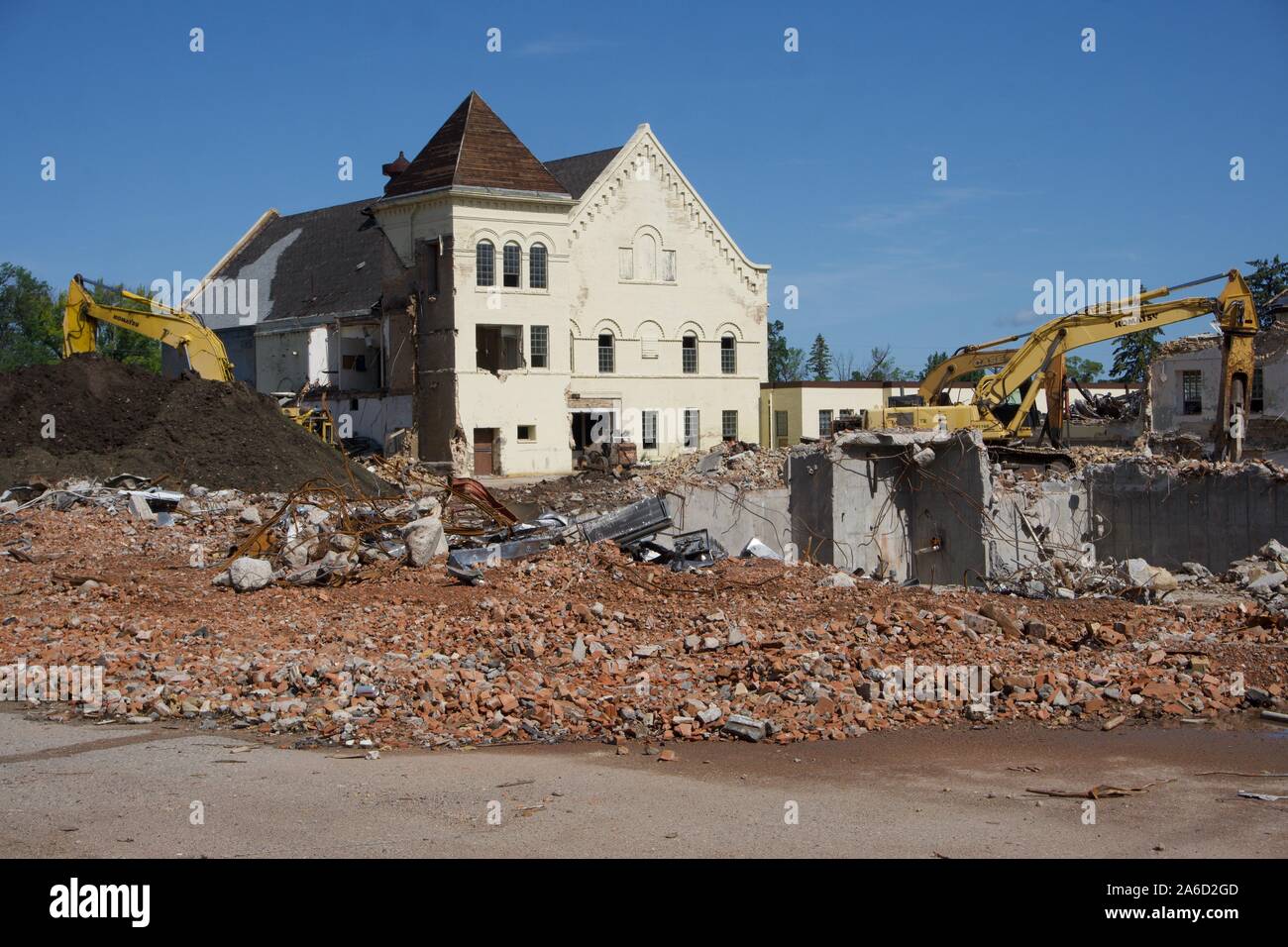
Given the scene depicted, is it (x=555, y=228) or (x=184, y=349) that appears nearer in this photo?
(x=184, y=349)

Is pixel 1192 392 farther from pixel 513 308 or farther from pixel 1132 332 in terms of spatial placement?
pixel 513 308

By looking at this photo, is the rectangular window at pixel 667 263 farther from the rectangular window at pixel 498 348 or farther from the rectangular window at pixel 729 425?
the rectangular window at pixel 498 348

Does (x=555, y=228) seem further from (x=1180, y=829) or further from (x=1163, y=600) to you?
(x=1180, y=829)

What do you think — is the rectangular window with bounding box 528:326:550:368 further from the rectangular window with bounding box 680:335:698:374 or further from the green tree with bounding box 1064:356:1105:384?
the green tree with bounding box 1064:356:1105:384

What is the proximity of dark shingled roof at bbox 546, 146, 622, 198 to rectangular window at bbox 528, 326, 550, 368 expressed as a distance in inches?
278

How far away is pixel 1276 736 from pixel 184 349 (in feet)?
110

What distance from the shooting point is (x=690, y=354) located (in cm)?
4878

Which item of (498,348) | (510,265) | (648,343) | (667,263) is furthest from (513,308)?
(667,263)

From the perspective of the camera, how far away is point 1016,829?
312 inches

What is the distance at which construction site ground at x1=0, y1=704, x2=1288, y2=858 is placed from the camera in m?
7.52

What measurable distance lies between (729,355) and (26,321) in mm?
57884
